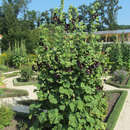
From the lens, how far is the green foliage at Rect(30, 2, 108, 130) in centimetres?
266

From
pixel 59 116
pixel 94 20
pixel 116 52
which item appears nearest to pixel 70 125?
pixel 59 116

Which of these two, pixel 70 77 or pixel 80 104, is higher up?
pixel 70 77

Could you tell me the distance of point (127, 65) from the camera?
1090cm

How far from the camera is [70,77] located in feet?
8.68

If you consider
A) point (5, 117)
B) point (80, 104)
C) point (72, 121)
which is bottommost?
point (5, 117)

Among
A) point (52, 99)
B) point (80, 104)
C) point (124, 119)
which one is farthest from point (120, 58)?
point (52, 99)

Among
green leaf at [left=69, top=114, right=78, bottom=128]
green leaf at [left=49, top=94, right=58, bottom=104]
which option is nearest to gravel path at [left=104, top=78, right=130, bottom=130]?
green leaf at [left=69, top=114, right=78, bottom=128]

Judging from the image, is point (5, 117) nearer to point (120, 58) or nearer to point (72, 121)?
point (72, 121)

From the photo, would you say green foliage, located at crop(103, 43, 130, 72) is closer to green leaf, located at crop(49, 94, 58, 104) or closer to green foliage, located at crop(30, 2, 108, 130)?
green foliage, located at crop(30, 2, 108, 130)

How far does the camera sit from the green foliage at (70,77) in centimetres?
266

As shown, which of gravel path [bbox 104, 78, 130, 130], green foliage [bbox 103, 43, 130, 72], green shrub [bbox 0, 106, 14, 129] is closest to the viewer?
green shrub [bbox 0, 106, 14, 129]

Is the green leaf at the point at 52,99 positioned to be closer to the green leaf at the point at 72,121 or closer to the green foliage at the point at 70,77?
the green foliage at the point at 70,77

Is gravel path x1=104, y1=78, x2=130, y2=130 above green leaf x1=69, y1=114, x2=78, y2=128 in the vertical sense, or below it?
below

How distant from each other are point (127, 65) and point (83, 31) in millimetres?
8952
